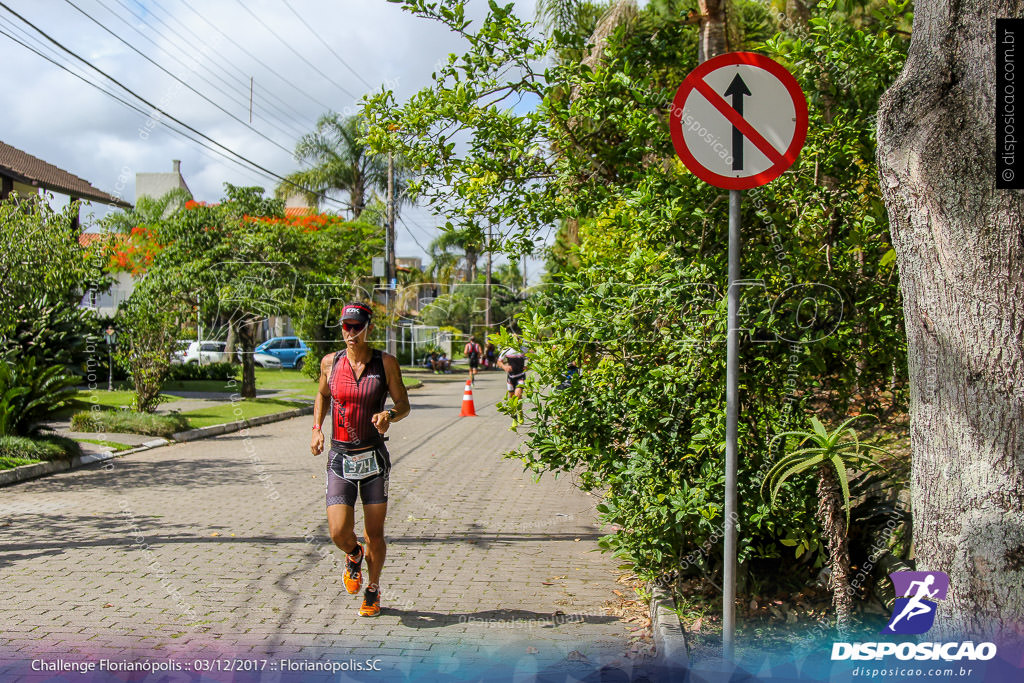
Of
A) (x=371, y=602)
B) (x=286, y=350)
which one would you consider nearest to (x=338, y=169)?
(x=286, y=350)

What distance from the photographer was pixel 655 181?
209 inches

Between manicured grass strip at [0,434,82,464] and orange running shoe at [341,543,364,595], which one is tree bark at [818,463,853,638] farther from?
manicured grass strip at [0,434,82,464]

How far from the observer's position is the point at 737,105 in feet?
13.7

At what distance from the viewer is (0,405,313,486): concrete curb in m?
10.4

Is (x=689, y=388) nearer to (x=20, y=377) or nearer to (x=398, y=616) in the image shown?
(x=398, y=616)

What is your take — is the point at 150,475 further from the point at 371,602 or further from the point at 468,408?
the point at 468,408

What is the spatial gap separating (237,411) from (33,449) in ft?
26.8

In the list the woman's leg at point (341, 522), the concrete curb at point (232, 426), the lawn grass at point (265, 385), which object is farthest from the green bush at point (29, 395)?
the lawn grass at point (265, 385)

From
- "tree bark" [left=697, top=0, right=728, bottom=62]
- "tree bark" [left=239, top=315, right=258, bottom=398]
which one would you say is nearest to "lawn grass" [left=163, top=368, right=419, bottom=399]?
"tree bark" [left=239, top=315, right=258, bottom=398]

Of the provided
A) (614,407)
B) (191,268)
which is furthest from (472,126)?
(191,268)

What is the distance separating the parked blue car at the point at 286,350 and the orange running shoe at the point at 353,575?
36500 millimetres

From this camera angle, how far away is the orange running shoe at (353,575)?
554cm

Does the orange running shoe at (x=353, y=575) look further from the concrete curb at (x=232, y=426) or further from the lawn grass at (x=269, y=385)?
the lawn grass at (x=269, y=385)

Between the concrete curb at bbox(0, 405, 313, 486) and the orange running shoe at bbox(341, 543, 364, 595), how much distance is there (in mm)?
6580
